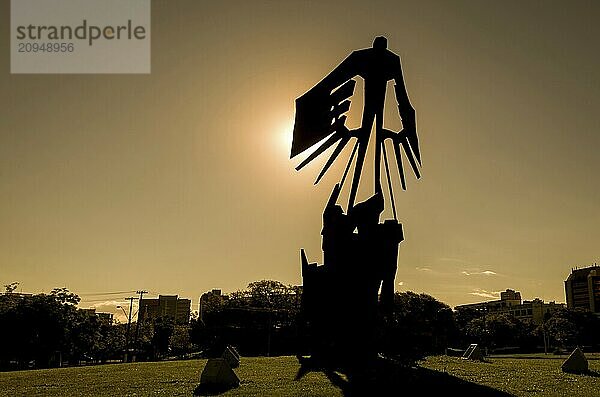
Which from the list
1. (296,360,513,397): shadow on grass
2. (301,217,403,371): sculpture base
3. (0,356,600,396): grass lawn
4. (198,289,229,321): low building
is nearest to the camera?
(296,360,513,397): shadow on grass

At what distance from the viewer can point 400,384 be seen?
14422 mm

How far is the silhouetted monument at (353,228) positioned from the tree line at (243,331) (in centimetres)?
220

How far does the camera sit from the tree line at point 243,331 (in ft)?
148

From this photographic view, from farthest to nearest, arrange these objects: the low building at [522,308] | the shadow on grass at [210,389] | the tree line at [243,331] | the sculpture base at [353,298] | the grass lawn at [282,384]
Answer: the low building at [522,308], the tree line at [243,331], the sculpture base at [353,298], the shadow on grass at [210,389], the grass lawn at [282,384]

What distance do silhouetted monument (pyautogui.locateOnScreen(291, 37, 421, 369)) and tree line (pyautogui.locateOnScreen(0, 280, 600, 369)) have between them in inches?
86.5

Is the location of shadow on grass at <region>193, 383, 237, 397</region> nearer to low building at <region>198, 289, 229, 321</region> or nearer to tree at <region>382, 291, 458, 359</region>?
tree at <region>382, 291, 458, 359</region>

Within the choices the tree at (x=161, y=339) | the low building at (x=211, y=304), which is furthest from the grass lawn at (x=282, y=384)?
the tree at (x=161, y=339)

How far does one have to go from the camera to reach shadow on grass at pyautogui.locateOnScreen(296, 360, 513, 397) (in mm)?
13734

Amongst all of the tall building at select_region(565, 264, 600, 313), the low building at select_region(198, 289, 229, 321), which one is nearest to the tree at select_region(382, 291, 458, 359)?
the low building at select_region(198, 289, 229, 321)

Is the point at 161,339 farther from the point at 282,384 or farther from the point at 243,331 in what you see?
the point at 282,384

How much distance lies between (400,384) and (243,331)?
43.1 meters

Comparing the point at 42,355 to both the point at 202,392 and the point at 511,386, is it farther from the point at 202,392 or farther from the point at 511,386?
the point at 511,386

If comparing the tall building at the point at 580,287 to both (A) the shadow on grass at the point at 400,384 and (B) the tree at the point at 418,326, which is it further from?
(A) the shadow on grass at the point at 400,384

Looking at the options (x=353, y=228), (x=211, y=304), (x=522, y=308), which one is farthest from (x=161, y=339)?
(x=522, y=308)
